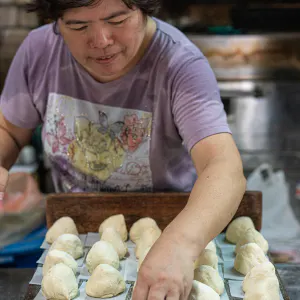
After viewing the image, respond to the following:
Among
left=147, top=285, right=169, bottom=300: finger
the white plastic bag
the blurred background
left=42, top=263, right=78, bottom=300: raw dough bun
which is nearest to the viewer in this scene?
left=147, top=285, right=169, bottom=300: finger

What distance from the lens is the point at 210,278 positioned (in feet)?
3.83

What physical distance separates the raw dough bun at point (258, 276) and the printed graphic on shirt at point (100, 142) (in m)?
0.49

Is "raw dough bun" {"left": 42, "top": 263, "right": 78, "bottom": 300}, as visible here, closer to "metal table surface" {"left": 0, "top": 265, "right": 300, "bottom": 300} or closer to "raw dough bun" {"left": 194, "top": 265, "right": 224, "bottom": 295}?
"metal table surface" {"left": 0, "top": 265, "right": 300, "bottom": 300}

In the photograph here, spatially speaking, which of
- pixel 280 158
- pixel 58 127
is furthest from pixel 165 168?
pixel 280 158

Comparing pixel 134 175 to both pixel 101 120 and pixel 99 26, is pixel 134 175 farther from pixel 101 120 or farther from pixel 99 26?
pixel 99 26

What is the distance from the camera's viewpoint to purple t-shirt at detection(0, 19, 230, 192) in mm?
1406

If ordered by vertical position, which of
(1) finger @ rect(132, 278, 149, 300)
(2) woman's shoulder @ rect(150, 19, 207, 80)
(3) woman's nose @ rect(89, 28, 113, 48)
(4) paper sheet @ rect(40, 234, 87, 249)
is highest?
(3) woman's nose @ rect(89, 28, 113, 48)

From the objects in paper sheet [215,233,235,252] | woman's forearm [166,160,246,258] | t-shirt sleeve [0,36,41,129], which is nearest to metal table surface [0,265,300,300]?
paper sheet [215,233,235,252]

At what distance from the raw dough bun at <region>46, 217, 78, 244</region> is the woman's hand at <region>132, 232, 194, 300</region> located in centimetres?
51

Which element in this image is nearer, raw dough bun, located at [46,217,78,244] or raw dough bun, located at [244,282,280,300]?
raw dough bun, located at [244,282,280,300]

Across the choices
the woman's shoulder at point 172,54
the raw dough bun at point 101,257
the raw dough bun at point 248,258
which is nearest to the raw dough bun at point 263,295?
the raw dough bun at point 248,258

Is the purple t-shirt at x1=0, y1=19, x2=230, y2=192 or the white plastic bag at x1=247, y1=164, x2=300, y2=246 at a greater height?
the purple t-shirt at x1=0, y1=19, x2=230, y2=192

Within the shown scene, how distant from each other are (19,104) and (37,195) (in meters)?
0.59

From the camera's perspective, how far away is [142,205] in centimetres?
148
